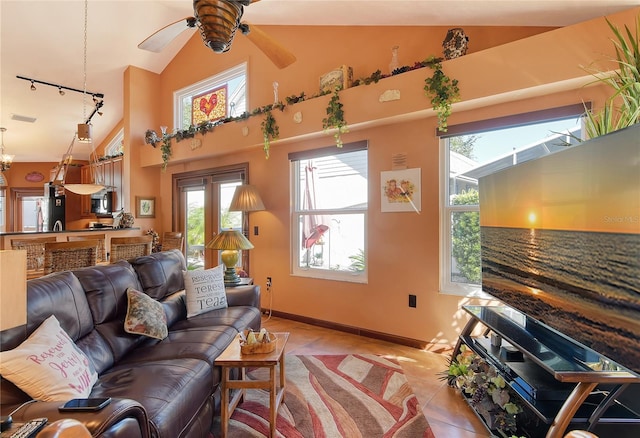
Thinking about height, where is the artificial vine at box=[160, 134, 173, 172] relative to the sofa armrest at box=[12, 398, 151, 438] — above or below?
above

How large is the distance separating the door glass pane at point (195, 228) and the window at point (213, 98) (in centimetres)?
130

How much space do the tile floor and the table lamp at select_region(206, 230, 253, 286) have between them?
0.89m

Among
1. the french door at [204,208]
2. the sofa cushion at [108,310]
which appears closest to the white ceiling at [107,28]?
the french door at [204,208]

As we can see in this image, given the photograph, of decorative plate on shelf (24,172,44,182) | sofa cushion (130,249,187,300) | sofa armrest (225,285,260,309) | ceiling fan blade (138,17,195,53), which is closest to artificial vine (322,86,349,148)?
ceiling fan blade (138,17,195,53)

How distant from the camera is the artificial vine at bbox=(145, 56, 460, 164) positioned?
8.61 ft

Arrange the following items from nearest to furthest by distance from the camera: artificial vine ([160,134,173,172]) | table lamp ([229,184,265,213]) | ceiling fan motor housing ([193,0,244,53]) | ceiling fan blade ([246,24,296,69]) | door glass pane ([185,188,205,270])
Answer: 1. ceiling fan motor housing ([193,0,244,53])
2. ceiling fan blade ([246,24,296,69])
3. table lamp ([229,184,265,213])
4. artificial vine ([160,134,173,172])
5. door glass pane ([185,188,205,270])

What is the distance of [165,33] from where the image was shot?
6.78 ft

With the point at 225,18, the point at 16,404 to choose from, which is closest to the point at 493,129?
the point at 225,18

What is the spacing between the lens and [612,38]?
6.76ft

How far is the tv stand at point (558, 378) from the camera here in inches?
52.6

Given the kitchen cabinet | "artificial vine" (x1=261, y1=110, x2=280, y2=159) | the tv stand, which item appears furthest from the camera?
the kitchen cabinet

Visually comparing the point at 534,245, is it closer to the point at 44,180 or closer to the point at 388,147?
the point at 388,147

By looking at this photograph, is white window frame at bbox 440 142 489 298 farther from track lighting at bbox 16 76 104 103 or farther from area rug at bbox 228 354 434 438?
track lighting at bbox 16 76 104 103

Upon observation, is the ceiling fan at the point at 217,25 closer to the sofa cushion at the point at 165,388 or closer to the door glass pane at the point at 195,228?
the sofa cushion at the point at 165,388
